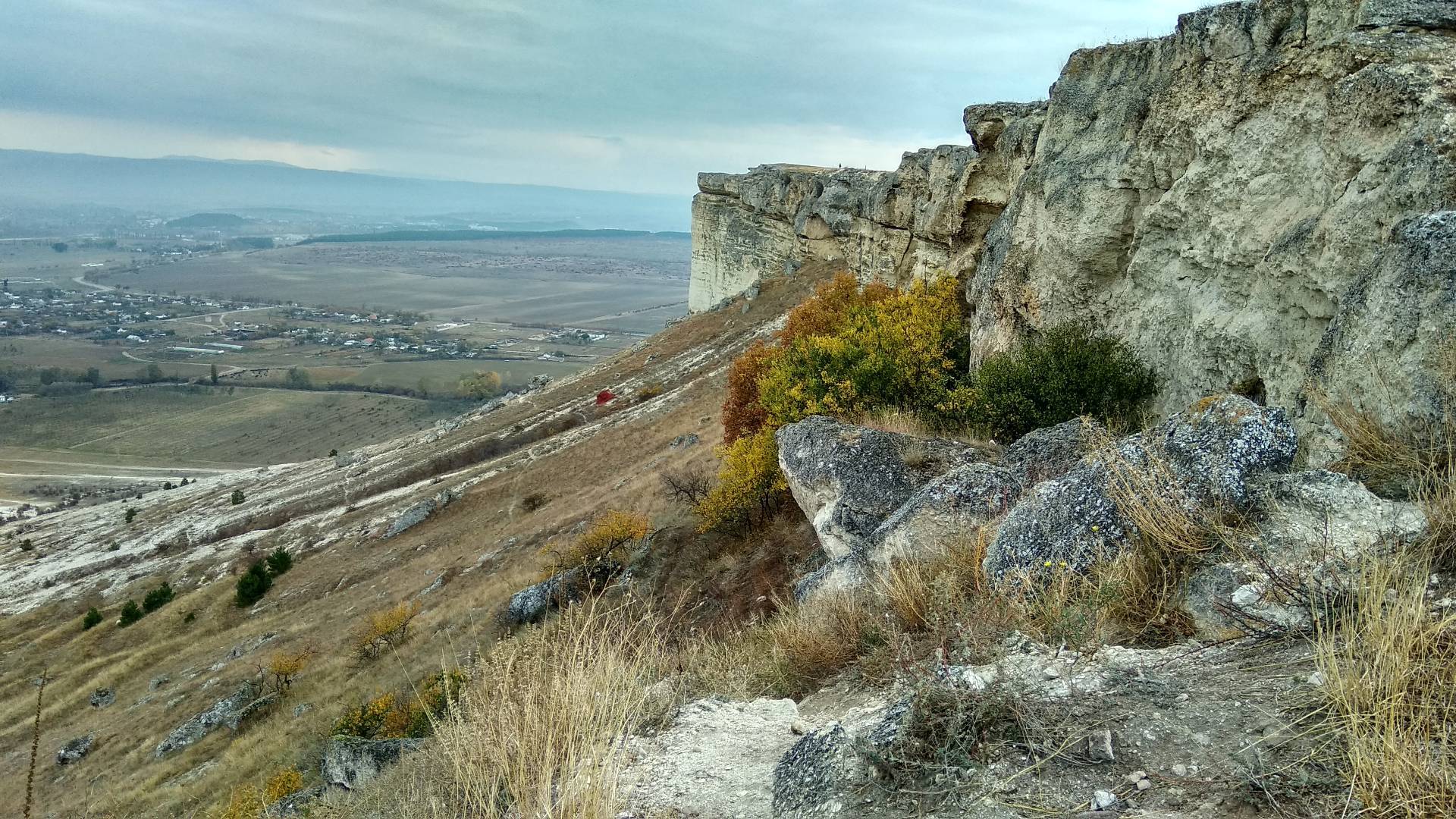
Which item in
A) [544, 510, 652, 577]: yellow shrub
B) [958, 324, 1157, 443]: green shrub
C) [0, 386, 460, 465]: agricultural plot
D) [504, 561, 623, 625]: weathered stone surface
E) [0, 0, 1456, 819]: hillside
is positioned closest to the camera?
[0, 0, 1456, 819]: hillside

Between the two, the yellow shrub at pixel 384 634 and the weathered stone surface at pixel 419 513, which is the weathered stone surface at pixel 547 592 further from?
the weathered stone surface at pixel 419 513

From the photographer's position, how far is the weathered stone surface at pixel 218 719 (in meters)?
18.0

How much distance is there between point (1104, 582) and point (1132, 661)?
3.00 feet

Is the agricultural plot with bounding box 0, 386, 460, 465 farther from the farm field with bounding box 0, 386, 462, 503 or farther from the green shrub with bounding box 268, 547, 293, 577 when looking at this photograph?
the green shrub with bounding box 268, 547, 293, 577

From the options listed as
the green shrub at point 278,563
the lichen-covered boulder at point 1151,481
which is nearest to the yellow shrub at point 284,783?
the lichen-covered boulder at point 1151,481

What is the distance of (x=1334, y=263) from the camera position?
7.64 m

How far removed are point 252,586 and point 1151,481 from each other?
3050 centimetres

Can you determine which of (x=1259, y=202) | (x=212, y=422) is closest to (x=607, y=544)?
(x=1259, y=202)

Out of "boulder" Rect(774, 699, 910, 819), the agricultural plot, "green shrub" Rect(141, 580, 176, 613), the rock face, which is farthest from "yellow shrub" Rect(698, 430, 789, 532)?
the agricultural plot

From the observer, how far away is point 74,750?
1944cm

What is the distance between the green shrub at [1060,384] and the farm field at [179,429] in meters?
78.2

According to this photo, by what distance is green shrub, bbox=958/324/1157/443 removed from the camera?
1080 centimetres

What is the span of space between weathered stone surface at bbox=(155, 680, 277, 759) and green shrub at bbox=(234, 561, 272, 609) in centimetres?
948

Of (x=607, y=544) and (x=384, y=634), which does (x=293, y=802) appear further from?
(x=384, y=634)
